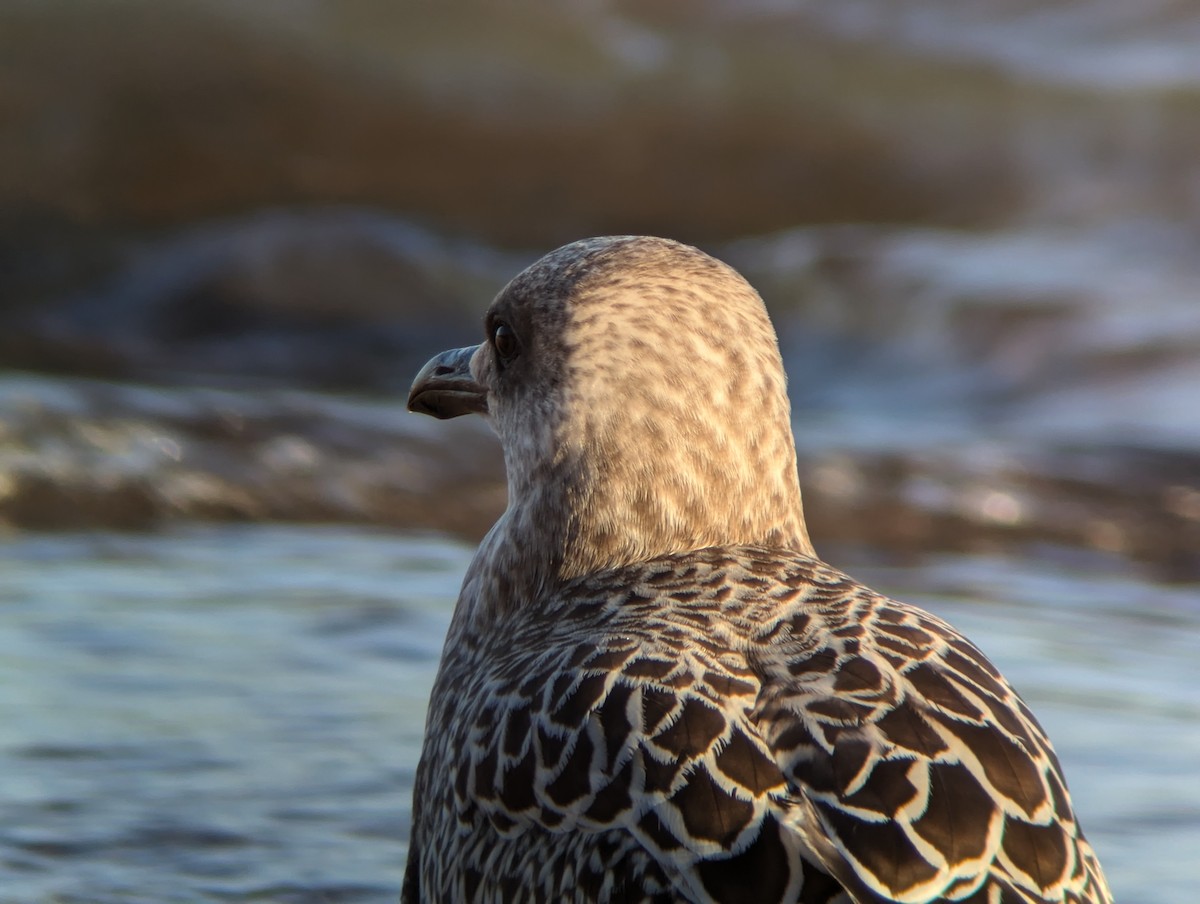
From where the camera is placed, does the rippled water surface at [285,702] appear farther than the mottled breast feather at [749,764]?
Yes

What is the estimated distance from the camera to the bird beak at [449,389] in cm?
391

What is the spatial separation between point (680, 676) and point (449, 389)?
4.67 feet

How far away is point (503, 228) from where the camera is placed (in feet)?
48.3

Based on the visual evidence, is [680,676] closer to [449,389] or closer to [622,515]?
[622,515]

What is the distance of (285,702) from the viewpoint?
4664 millimetres

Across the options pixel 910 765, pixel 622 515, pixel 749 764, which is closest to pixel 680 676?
pixel 749 764

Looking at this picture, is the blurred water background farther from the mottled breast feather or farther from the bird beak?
the mottled breast feather

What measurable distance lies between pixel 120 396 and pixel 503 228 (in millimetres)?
7287

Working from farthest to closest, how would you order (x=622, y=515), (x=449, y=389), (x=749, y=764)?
(x=449, y=389)
(x=622, y=515)
(x=749, y=764)

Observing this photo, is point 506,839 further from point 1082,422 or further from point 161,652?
point 1082,422

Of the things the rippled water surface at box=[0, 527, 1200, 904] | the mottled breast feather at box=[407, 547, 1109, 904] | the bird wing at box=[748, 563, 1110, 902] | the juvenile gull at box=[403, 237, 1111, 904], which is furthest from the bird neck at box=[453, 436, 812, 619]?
the rippled water surface at box=[0, 527, 1200, 904]

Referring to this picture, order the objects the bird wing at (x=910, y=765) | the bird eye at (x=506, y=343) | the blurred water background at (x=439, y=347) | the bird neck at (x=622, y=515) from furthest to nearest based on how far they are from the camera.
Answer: the blurred water background at (x=439, y=347), the bird eye at (x=506, y=343), the bird neck at (x=622, y=515), the bird wing at (x=910, y=765)

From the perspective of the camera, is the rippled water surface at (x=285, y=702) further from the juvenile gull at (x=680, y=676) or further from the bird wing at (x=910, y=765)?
the bird wing at (x=910, y=765)

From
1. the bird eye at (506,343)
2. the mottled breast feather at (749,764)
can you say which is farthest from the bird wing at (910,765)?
the bird eye at (506,343)
